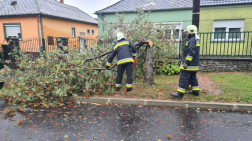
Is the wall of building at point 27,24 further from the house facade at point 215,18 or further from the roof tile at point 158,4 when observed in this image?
the house facade at point 215,18

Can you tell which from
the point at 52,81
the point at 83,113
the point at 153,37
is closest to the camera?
the point at 83,113

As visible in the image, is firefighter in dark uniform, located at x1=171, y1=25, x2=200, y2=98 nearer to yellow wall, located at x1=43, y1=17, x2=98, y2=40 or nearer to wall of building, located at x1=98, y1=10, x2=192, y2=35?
wall of building, located at x1=98, y1=10, x2=192, y2=35

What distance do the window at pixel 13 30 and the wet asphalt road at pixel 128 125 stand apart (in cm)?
1352

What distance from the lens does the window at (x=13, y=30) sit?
15404 mm

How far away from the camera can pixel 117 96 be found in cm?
516

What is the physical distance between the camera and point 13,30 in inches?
615

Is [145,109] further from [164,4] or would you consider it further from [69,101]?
[164,4]

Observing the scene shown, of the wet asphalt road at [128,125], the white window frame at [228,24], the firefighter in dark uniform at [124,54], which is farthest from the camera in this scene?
the white window frame at [228,24]

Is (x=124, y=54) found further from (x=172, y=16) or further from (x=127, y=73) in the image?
(x=172, y=16)

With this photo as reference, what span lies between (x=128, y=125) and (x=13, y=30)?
16102 mm

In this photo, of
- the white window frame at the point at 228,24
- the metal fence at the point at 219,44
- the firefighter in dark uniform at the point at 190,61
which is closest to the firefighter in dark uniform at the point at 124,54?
the firefighter in dark uniform at the point at 190,61

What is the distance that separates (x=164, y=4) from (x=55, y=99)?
1021 cm

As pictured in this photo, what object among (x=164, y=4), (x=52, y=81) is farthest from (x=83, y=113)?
(x=164, y=4)

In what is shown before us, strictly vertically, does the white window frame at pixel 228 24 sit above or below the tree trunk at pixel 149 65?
above
